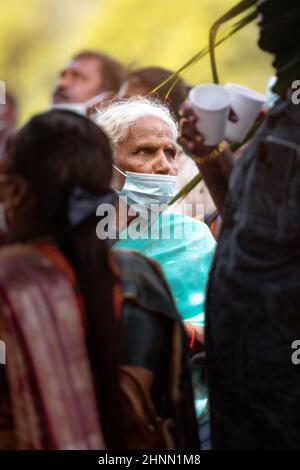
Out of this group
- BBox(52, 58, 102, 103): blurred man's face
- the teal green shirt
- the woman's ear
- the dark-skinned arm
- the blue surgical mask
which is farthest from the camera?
BBox(52, 58, 102, 103): blurred man's face

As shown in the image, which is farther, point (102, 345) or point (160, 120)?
point (160, 120)

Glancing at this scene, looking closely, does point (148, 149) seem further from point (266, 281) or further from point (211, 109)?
point (266, 281)

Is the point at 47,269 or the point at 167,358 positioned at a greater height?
the point at 47,269

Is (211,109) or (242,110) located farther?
(242,110)

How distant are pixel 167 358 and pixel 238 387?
0.80 ft

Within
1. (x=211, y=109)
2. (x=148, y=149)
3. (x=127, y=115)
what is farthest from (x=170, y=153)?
(x=211, y=109)

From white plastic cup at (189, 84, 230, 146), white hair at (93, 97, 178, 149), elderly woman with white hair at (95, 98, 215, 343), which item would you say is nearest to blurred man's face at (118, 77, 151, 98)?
white hair at (93, 97, 178, 149)

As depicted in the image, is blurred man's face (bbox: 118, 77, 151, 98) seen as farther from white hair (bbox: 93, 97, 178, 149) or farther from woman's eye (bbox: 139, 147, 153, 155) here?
woman's eye (bbox: 139, 147, 153, 155)

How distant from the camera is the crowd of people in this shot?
2314mm

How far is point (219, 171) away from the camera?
9.32ft

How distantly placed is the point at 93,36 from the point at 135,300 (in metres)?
2.50

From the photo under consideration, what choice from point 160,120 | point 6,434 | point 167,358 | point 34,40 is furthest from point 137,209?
point 6,434

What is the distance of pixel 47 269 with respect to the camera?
7.78 ft

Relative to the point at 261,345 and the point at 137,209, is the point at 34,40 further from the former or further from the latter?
the point at 261,345
